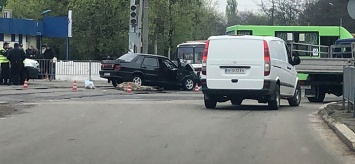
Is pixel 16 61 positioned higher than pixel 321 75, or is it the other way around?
pixel 16 61

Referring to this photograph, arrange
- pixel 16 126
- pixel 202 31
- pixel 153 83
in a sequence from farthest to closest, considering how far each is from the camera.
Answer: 1. pixel 202 31
2. pixel 153 83
3. pixel 16 126

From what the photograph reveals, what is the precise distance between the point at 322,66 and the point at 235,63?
560 centimetres

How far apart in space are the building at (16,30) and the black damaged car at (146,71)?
875 inches

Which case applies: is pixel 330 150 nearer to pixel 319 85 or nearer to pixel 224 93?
pixel 224 93

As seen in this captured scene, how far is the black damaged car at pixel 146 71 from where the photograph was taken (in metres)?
30.7

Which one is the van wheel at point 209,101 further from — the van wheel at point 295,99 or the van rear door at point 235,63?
the van wheel at point 295,99

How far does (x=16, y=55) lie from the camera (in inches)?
1161

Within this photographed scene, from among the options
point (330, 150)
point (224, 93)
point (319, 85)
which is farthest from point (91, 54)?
point (330, 150)

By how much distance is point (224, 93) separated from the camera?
1911 cm

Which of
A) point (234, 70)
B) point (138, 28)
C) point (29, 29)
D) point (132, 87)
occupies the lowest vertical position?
point (132, 87)

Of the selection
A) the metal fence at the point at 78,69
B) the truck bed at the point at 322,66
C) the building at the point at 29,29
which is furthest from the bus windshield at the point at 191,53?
the truck bed at the point at 322,66

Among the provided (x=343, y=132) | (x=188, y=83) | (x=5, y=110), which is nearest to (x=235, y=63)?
(x=5, y=110)

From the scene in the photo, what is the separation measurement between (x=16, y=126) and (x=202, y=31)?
58.5 metres

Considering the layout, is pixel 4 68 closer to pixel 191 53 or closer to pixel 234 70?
pixel 191 53
